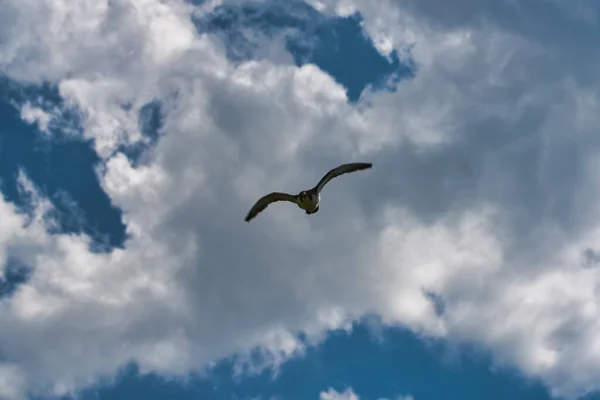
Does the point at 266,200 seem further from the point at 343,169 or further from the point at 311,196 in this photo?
the point at 343,169

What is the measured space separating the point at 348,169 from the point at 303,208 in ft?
20.4

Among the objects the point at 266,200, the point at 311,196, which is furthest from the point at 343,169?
the point at 266,200

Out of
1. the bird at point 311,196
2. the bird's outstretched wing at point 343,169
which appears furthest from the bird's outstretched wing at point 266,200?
the bird's outstretched wing at point 343,169

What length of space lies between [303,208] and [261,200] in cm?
482

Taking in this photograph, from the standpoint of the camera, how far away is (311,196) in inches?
3002

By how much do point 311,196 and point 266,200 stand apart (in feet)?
20.7

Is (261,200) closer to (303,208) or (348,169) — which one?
(303,208)

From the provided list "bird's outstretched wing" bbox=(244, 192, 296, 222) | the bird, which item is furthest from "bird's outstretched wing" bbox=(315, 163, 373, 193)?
"bird's outstretched wing" bbox=(244, 192, 296, 222)

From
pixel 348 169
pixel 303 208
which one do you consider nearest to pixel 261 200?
pixel 303 208

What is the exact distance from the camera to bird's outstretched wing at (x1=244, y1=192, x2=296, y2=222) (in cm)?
7925

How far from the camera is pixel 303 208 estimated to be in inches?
3083

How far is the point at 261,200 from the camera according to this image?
8025 cm

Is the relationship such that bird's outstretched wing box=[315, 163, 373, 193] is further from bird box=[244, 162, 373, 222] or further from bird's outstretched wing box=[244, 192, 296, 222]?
bird's outstretched wing box=[244, 192, 296, 222]

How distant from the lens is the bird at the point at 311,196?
75.8 m
